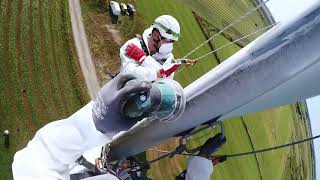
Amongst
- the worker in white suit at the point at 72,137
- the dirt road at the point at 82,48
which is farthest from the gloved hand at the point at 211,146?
the dirt road at the point at 82,48

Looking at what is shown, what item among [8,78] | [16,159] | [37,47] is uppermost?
[37,47]

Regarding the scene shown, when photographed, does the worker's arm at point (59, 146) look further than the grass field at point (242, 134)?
No

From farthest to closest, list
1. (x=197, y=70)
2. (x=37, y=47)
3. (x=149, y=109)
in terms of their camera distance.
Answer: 1. (x=197, y=70)
2. (x=37, y=47)
3. (x=149, y=109)

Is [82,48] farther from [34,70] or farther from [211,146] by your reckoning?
[211,146]

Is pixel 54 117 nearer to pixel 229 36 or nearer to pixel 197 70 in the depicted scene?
pixel 197 70

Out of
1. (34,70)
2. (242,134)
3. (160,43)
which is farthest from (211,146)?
(242,134)

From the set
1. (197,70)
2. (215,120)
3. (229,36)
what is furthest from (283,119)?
(215,120)

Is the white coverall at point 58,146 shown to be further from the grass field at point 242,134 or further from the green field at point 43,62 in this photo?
the grass field at point 242,134
